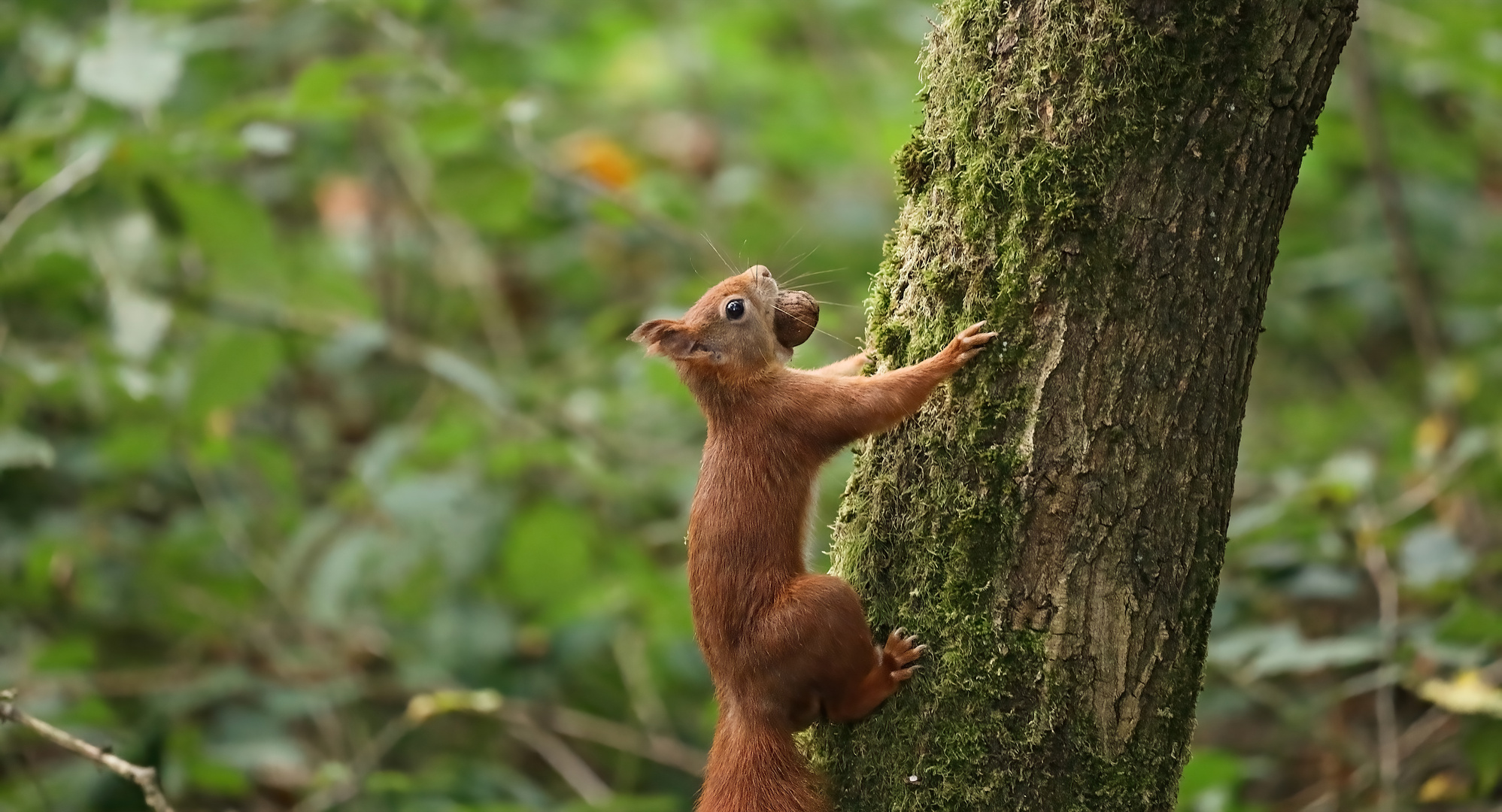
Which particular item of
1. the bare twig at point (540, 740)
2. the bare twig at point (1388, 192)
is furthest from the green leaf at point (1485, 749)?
the bare twig at point (1388, 192)

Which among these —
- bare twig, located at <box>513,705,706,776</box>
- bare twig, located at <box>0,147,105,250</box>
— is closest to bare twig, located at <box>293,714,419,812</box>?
bare twig, located at <box>513,705,706,776</box>

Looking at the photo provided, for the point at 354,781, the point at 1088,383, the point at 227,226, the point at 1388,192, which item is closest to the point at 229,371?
the point at 227,226

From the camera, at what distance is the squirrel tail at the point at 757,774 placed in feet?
8.73

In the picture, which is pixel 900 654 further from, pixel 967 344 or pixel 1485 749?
pixel 1485 749

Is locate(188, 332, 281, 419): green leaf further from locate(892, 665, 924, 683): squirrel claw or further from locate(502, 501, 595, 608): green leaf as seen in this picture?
locate(892, 665, 924, 683): squirrel claw

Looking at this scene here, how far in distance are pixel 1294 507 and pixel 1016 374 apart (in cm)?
223

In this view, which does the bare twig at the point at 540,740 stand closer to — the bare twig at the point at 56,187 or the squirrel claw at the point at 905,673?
the bare twig at the point at 56,187

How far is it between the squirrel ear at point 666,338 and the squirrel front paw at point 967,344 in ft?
3.54

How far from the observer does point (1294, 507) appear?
4.24 m

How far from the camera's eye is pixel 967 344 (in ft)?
8.22

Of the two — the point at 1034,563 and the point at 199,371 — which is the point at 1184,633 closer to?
the point at 1034,563

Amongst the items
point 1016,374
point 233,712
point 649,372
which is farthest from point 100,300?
point 1016,374

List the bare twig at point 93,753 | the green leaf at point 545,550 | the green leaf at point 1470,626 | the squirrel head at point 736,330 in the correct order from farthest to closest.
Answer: the green leaf at point 545,550 < the green leaf at point 1470,626 < the squirrel head at point 736,330 < the bare twig at point 93,753

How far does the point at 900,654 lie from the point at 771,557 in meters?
0.47
